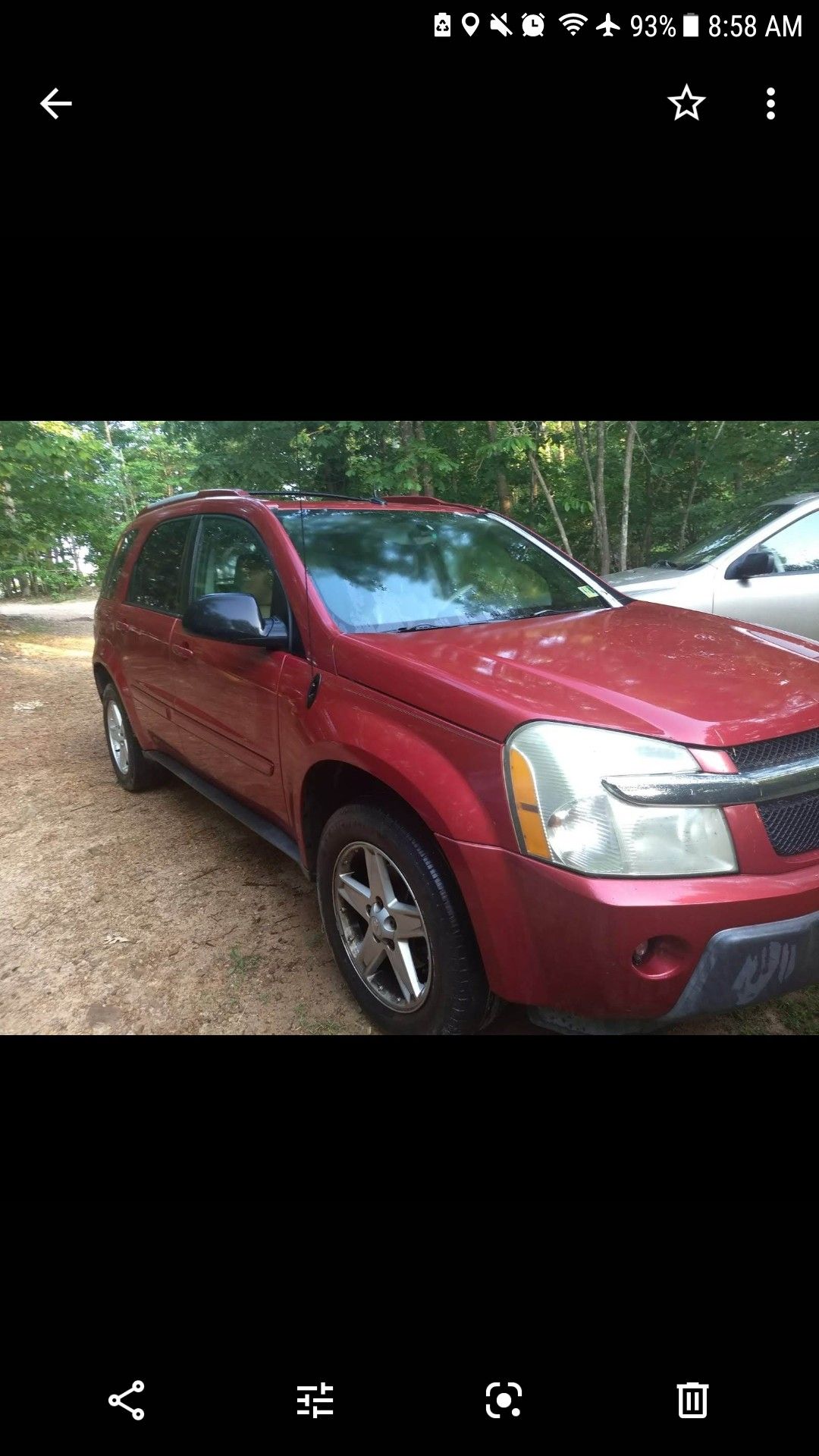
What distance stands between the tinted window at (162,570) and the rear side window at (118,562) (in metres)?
0.28

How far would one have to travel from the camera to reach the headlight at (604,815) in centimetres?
162

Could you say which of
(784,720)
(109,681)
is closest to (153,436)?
(109,681)

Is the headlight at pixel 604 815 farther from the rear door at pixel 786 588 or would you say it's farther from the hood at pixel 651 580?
the rear door at pixel 786 588

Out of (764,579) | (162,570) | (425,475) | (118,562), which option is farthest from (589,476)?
(162,570)

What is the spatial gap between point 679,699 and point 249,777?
1.79 meters

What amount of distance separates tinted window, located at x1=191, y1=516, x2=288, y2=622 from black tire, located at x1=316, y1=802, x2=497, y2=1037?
3.16 ft

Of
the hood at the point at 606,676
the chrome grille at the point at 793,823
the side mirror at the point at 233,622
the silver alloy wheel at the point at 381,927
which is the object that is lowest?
the silver alloy wheel at the point at 381,927

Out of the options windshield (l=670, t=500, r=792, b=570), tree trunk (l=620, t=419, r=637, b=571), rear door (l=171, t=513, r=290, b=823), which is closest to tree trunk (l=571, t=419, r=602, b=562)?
tree trunk (l=620, t=419, r=637, b=571)

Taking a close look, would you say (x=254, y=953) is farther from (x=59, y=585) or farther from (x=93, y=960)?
(x=59, y=585)

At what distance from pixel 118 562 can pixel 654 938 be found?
13.6ft

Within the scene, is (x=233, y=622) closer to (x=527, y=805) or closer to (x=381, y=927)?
(x=381, y=927)

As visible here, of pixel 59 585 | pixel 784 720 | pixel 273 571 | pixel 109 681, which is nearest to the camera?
pixel 784 720

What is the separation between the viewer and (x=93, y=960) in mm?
2830

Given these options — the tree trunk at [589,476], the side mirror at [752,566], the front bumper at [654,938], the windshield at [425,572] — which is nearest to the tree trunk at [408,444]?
the tree trunk at [589,476]
